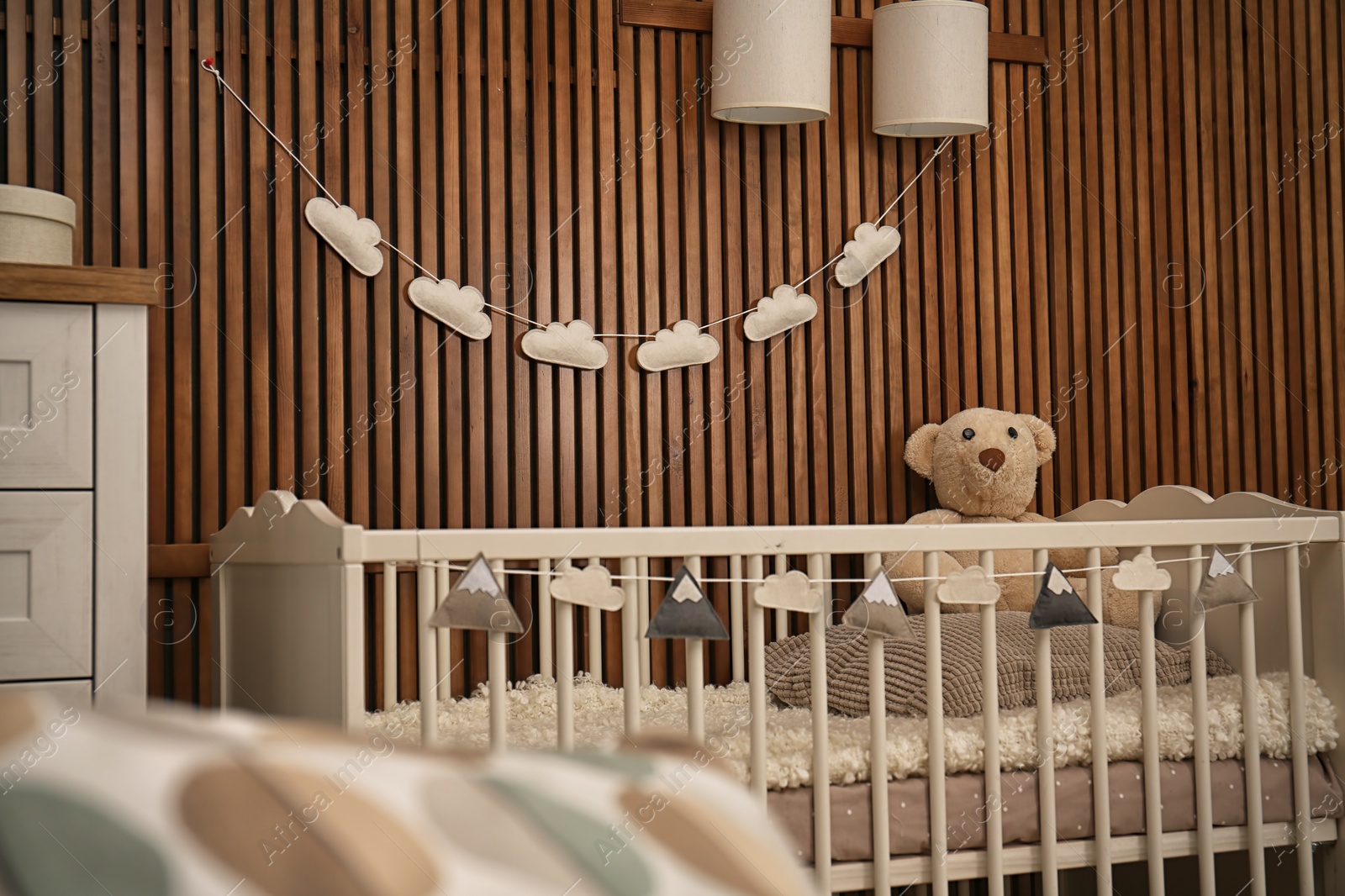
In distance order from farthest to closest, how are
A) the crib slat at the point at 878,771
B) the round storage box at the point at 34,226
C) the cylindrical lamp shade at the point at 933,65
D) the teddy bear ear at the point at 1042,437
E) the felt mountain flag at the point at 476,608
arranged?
the teddy bear ear at the point at 1042,437, the cylindrical lamp shade at the point at 933,65, the round storage box at the point at 34,226, the crib slat at the point at 878,771, the felt mountain flag at the point at 476,608

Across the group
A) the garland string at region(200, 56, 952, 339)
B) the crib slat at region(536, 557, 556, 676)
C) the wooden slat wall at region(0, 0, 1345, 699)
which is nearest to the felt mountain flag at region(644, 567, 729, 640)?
the crib slat at region(536, 557, 556, 676)

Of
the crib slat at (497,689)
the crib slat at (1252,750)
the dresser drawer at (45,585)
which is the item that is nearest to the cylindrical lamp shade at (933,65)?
the crib slat at (1252,750)

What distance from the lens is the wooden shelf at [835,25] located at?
2.33 meters

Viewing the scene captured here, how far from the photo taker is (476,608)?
135 cm

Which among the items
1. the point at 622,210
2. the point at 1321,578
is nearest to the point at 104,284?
the point at 622,210

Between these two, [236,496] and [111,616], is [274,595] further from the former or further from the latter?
[236,496]

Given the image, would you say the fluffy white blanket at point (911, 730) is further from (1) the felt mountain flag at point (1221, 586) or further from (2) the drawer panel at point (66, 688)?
(2) the drawer panel at point (66, 688)

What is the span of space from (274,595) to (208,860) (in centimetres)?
134

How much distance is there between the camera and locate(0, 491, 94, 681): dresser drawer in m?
1.38

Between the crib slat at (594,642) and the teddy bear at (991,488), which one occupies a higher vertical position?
the teddy bear at (991,488)

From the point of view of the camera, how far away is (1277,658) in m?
1.96

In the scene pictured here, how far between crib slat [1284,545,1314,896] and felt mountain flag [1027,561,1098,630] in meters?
0.42

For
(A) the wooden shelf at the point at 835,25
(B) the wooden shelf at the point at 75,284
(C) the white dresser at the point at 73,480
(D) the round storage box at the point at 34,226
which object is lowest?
(C) the white dresser at the point at 73,480

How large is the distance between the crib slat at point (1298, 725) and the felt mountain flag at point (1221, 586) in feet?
0.43
